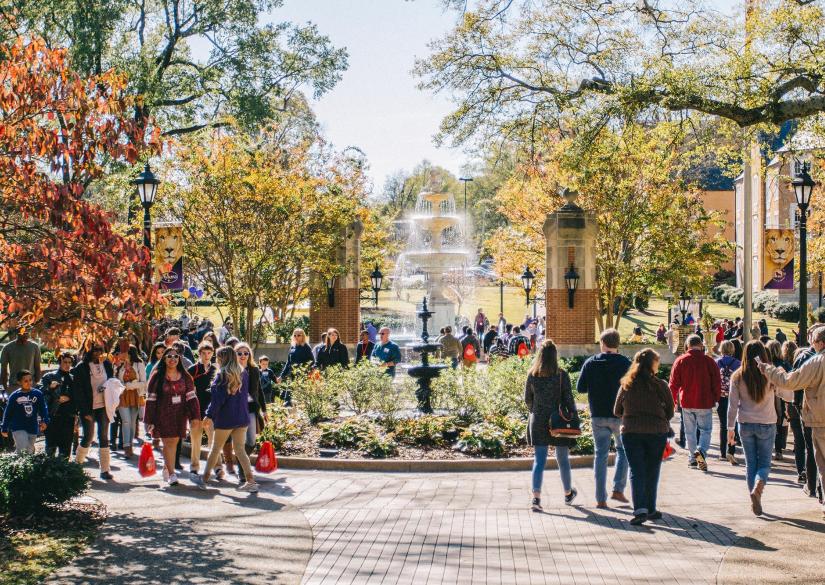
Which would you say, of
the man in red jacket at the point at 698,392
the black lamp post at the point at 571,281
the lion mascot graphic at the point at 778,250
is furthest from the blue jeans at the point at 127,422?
the lion mascot graphic at the point at 778,250

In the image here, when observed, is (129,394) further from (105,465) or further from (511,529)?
(511,529)

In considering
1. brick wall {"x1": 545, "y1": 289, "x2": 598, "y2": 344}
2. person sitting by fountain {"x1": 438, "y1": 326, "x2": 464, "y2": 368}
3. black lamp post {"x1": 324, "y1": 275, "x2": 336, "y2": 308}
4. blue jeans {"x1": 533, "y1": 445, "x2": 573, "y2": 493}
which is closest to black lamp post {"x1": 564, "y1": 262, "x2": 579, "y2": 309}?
brick wall {"x1": 545, "y1": 289, "x2": 598, "y2": 344}

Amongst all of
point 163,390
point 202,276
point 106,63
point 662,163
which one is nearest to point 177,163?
point 202,276

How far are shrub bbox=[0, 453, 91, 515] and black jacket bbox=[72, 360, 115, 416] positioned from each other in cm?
252

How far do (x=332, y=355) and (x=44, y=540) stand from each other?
8.52m

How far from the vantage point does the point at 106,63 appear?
3328 centimetres

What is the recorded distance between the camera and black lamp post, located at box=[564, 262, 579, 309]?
88.5 ft

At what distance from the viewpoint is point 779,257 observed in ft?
78.1

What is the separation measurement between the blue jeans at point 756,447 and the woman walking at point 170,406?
599cm

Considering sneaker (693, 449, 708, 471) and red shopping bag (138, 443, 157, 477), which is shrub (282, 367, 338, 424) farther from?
sneaker (693, 449, 708, 471)

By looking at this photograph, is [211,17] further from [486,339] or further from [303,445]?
[303,445]

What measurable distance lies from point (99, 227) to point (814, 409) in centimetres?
644

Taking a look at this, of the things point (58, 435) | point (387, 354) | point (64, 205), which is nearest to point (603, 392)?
point (64, 205)

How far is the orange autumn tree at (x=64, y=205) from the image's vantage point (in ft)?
25.2
